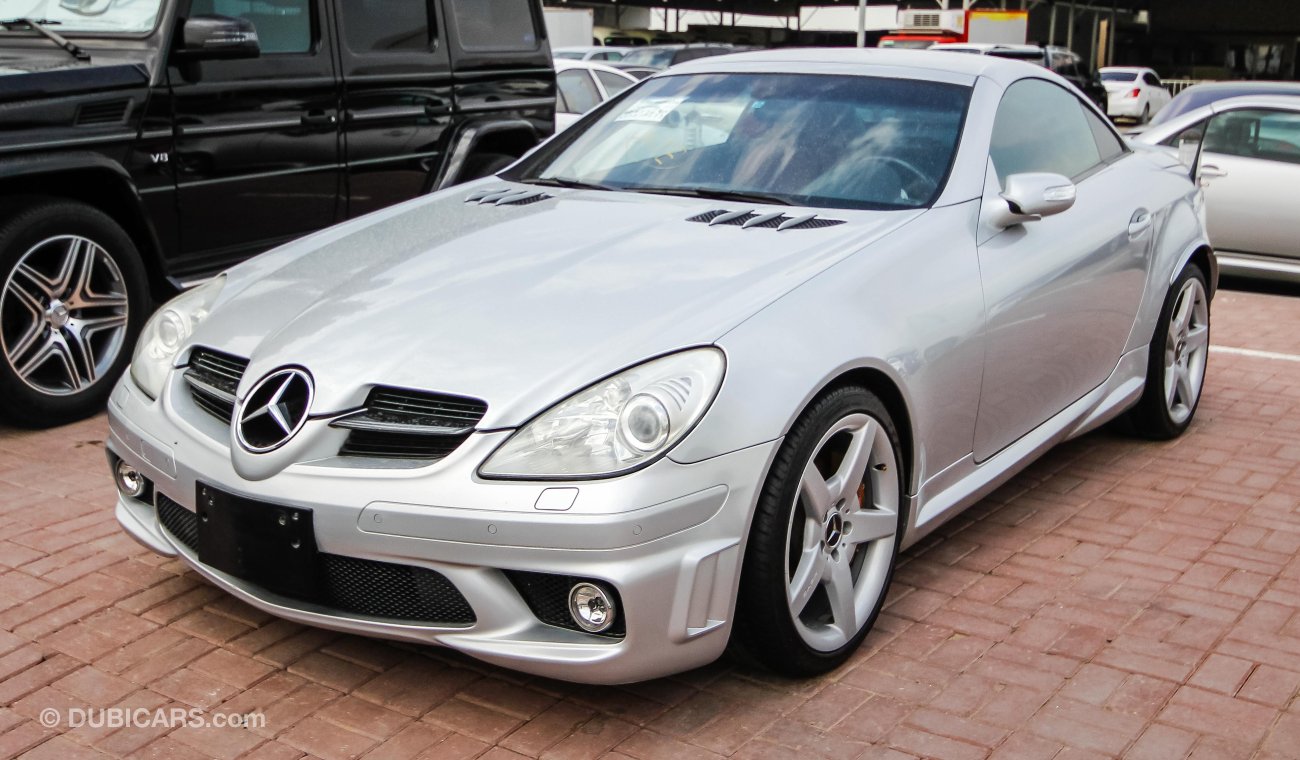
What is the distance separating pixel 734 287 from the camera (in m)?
3.33

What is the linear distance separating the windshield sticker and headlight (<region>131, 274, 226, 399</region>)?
155 centimetres

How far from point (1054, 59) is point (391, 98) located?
25.6m

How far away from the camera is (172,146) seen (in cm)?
561

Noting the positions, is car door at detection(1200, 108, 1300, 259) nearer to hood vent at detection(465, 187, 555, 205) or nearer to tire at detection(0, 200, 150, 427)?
hood vent at detection(465, 187, 555, 205)

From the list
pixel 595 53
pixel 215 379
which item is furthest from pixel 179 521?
pixel 595 53

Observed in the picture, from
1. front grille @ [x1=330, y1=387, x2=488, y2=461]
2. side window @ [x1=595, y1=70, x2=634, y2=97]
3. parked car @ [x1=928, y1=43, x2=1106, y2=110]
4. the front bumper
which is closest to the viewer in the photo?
the front bumper

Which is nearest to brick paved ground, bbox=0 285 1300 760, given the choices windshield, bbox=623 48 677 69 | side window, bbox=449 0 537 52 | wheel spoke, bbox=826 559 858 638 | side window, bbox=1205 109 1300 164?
wheel spoke, bbox=826 559 858 638

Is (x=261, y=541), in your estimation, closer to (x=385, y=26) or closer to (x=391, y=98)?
(x=391, y=98)

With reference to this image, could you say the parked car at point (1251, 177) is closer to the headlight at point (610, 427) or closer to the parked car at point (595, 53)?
the headlight at point (610, 427)

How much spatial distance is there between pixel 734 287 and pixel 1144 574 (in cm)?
171

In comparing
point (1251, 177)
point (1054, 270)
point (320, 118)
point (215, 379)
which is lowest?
point (1251, 177)

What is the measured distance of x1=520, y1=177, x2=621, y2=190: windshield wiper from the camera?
14.5ft

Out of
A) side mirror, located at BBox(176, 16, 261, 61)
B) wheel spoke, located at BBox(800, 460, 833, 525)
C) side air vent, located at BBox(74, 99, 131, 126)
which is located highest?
side mirror, located at BBox(176, 16, 261, 61)

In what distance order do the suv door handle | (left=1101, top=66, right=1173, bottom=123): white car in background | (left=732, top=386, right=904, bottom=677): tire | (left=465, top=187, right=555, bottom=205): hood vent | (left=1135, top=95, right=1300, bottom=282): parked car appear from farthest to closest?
(left=1101, top=66, right=1173, bottom=123): white car in background
(left=1135, top=95, right=1300, bottom=282): parked car
the suv door handle
(left=465, top=187, right=555, bottom=205): hood vent
(left=732, top=386, right=904, bottom=677): tire
